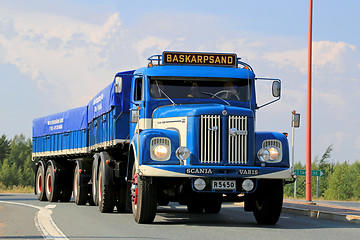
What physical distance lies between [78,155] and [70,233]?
11206 millimetres

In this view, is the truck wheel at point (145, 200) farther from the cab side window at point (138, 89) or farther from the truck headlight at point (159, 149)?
the cab side window at point (138, 89)

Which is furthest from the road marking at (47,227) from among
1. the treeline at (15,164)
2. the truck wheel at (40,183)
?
the treeline at (15,164)

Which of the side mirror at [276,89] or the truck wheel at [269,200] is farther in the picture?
the side mirror at [276,89]

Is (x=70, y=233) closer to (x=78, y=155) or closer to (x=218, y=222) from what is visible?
(x=218, y=222)

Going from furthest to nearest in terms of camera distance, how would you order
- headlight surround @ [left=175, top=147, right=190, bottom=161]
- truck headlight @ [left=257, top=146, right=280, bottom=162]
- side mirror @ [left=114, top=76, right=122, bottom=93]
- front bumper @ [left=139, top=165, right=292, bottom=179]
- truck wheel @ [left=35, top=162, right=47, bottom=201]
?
1. truck wheel @ [left=35, top=162, right=47, bottom=201]
2. side mirror @ [left=114, top=76, right=122, bottom=93]
3. truck headlight @ [left=257, top=146, right=280, bottom=162]
4. headlight surround @ [left=175, top=147, right=190, bottom=161]
5. front bumper @ [left=139, top=165, right=292, bottom=179]

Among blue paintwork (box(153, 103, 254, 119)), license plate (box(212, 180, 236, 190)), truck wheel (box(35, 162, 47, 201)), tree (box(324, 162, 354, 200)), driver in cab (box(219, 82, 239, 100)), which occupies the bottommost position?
tree (box(324, 162, 354, 200))

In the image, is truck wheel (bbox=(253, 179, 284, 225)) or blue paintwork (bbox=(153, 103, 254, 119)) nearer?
blue paintwork (bbox=(153, 103, 254, 119))

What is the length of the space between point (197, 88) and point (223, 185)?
2657mm

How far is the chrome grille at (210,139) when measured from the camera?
12.9 metres

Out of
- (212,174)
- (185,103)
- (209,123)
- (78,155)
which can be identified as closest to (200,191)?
(212,174)

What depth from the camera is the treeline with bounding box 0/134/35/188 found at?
13038 cm

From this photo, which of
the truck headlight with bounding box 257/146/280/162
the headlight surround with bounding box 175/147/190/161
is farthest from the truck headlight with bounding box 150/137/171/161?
the truck headlight with bounding box 257/146/280/162

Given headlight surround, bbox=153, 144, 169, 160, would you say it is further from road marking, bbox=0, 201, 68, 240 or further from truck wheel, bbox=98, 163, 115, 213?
truck wheel, bbox=98, 163, 115, 213

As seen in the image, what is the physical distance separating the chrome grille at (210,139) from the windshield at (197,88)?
1.64 metres
